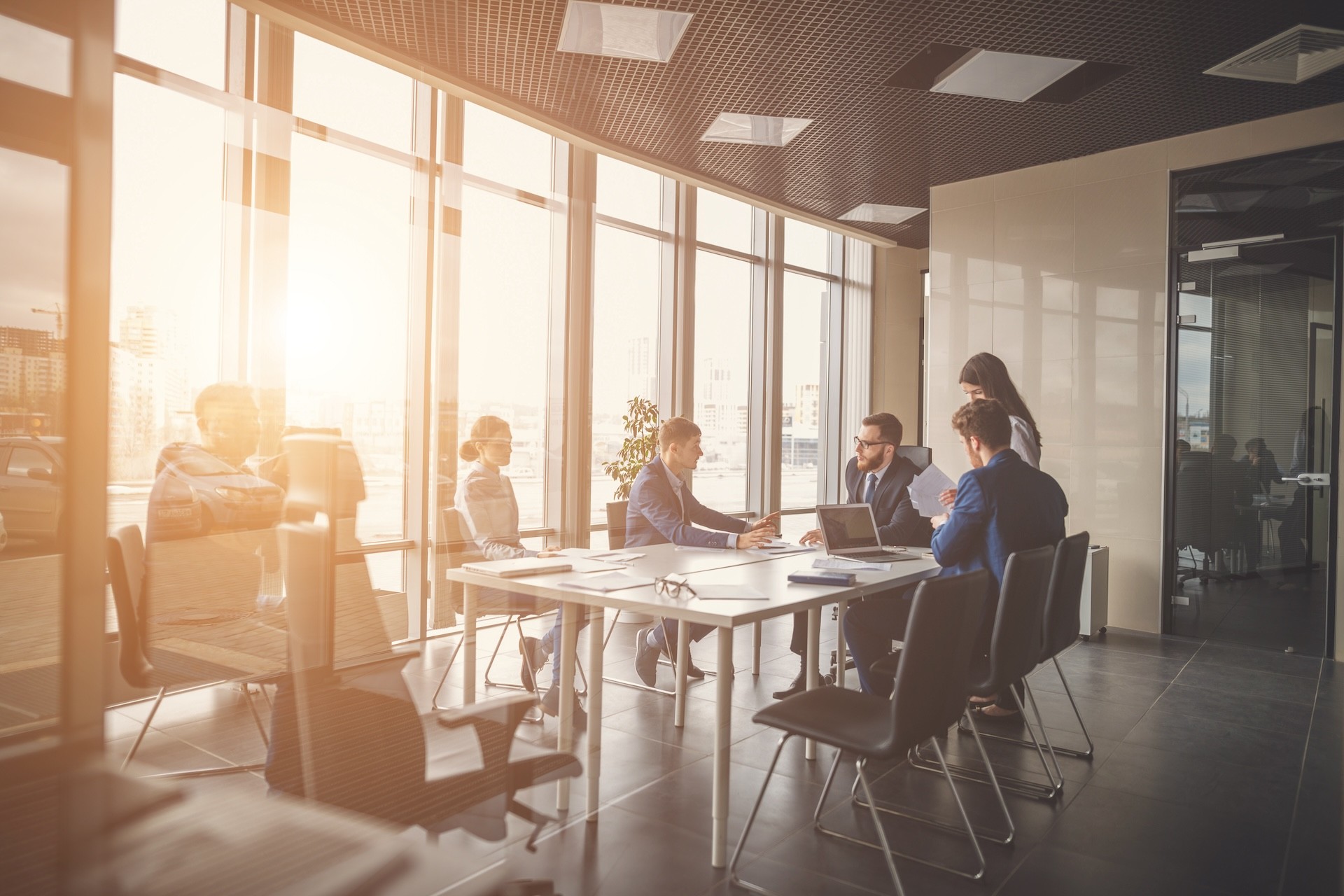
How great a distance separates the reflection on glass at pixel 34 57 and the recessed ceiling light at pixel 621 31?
341cm

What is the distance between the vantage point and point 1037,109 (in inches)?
215

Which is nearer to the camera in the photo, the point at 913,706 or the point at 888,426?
the point at 913,706

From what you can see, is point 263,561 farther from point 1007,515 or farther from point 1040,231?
point 1040,231

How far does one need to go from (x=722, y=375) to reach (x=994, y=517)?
15.9ft

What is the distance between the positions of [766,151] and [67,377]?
5.82 metres

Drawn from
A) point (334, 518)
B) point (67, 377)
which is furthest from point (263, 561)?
point (67, 377)

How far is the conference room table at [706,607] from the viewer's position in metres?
2.30

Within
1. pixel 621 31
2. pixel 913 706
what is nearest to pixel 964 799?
pixel 913 706

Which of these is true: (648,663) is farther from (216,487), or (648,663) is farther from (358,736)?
(216,487)

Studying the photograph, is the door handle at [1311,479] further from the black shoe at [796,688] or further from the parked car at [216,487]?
the parked car at [216,487]

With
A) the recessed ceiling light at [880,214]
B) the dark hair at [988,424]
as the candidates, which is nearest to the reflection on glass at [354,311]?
the dark hair at [988,424]

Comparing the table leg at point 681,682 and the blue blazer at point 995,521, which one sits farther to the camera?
the table leg at point 681,682

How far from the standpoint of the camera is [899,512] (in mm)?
4449

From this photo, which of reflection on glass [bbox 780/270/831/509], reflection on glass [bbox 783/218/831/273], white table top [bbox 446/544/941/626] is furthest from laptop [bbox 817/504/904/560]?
reflection on glass [bbox 783/218/831/273]
